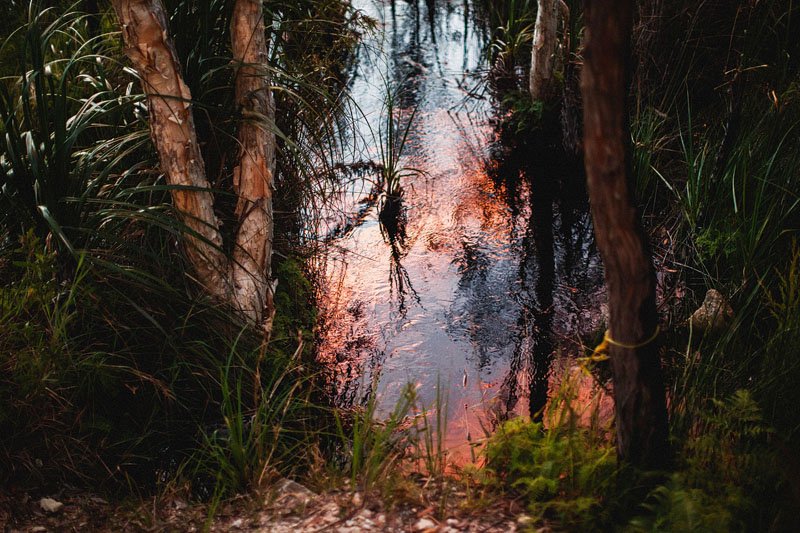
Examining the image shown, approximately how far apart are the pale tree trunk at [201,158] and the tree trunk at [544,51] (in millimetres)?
3478

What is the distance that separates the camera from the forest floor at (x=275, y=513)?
2.48 metres


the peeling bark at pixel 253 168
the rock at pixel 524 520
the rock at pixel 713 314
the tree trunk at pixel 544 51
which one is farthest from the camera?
the tree trunk at pixel 544 51

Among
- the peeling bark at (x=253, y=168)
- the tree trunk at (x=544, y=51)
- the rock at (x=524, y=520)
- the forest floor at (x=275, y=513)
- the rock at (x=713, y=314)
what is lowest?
the forest floor at (x=275, y=513)

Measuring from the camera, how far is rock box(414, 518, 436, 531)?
244cm

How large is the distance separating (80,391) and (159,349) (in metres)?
0.43

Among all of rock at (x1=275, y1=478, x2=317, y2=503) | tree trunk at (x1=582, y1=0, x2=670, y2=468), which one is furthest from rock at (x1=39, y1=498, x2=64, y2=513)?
tree trunk at (x1=582, y1=0, x2=670, y2=468)

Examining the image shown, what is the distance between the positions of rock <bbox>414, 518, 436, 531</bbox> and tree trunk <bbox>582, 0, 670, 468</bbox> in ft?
2.36

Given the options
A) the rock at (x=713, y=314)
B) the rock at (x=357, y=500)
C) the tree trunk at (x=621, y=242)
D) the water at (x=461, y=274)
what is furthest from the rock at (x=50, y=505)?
the rock at (x=713, y=314)

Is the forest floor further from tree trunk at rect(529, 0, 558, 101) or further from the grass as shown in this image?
tree trunk at rect(529, 0, 558, 101)

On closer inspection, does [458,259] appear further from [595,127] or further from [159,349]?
[595,127]

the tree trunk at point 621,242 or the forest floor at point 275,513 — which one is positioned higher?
the tree trunk at point 621,242

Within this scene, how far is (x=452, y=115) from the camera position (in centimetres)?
716

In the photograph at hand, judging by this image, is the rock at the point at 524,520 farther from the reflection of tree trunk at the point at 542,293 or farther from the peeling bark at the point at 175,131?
the peeling bark at the point at 175,131

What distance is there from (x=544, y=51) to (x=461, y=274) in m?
2.58
